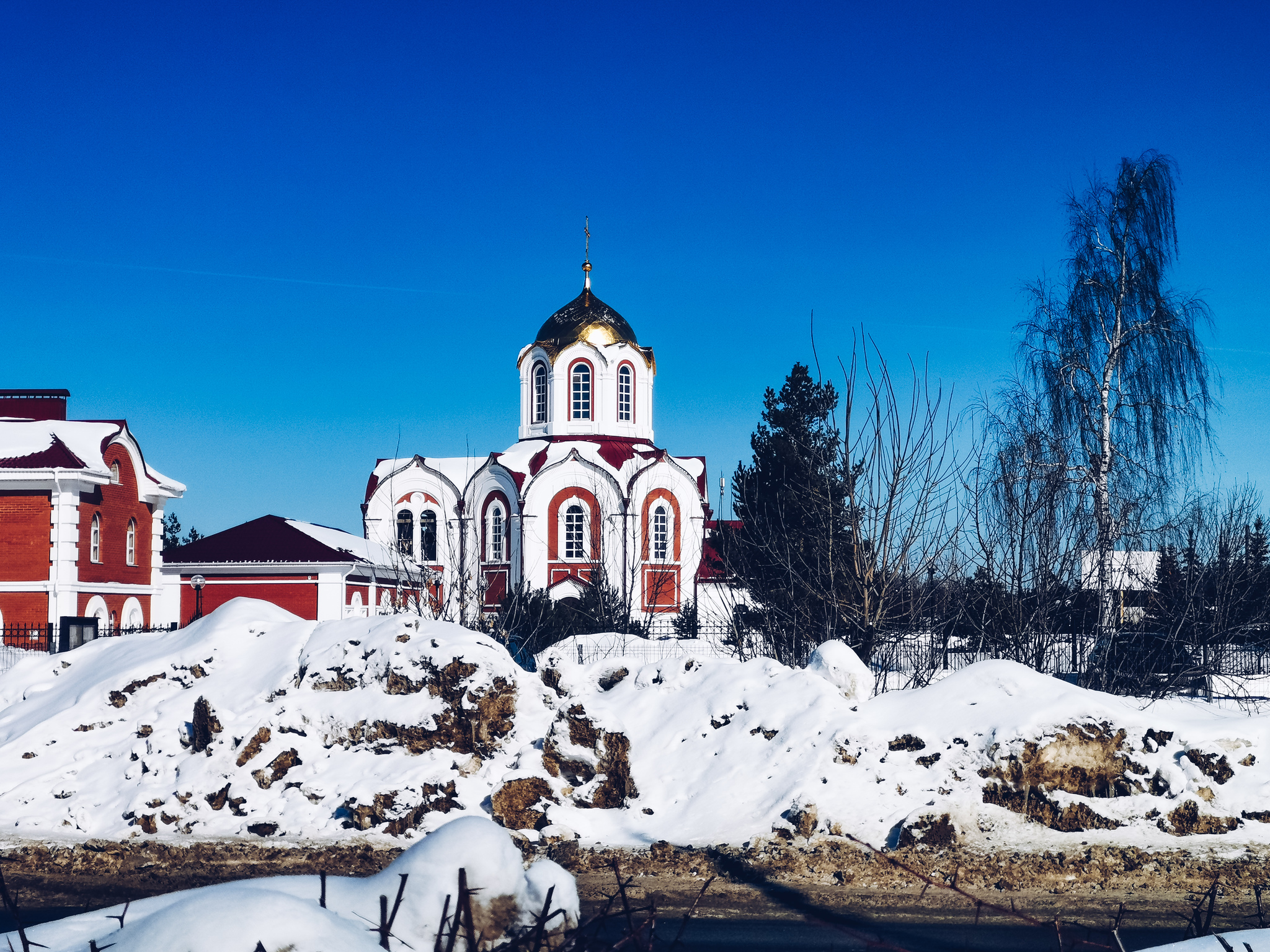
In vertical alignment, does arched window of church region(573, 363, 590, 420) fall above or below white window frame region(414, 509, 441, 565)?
above

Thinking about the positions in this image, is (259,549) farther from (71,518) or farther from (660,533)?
(660,533)

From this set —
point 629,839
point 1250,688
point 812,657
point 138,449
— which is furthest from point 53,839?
point 138,449

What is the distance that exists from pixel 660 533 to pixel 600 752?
2430 centimetres

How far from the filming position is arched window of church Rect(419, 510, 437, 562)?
1419 inches

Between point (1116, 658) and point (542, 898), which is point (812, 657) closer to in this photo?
point (1116, 658)

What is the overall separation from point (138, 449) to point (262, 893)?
1058 inches

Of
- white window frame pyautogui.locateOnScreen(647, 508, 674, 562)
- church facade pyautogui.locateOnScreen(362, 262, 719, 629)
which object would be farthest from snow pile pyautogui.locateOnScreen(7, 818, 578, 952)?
white window frame pyautogui.locateOnScreen(647, 508, 674, 562)

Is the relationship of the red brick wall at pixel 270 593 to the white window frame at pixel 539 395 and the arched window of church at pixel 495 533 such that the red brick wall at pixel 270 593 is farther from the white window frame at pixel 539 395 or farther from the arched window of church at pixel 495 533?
the white window frame at pixel 539 395

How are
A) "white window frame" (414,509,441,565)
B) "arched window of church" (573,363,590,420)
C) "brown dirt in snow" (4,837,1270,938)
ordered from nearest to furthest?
"brown dirt in snow" (4,837,1270,938)
"white window frame" (414,509,441,565)
"arched window of church" (573,363,590,420)

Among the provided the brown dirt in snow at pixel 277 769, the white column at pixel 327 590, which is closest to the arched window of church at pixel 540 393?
the white column at pixel 327 590

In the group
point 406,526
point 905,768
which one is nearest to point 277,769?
point 905,768

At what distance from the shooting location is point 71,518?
77.1 ft

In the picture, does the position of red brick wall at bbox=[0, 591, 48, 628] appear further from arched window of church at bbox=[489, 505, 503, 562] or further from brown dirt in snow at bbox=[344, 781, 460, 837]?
brown dirt in snow at bbox=[344, 781, 460, 837]

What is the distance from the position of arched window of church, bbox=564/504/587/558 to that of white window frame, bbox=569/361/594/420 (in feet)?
13.8
